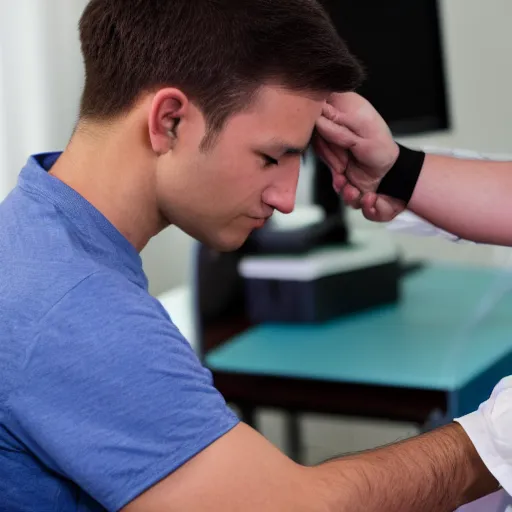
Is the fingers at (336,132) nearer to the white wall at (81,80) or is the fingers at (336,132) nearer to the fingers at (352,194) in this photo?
the fingers at (352,194)

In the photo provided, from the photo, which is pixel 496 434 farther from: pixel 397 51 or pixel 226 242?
pixel 397 51

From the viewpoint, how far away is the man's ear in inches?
40.8

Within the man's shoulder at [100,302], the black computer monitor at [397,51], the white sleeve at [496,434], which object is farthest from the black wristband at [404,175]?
the black computer monitor at [397,51]

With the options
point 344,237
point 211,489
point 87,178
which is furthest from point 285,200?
Result: point 344,237

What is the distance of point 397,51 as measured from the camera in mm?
2229

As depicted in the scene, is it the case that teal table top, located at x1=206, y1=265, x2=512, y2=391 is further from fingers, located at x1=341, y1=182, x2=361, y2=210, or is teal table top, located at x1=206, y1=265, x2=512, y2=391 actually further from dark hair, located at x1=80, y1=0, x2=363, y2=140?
dark hair, located at x1=80, y1=0, x2=363, y2=140

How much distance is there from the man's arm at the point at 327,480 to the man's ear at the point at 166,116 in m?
0.33

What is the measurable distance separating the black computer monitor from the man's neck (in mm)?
1211

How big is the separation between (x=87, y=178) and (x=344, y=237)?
1.30 metres

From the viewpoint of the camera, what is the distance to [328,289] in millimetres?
2123

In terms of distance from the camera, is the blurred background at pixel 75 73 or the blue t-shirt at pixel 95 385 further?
the blurred background at pixel 75 73

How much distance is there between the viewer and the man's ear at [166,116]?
3.40 feet

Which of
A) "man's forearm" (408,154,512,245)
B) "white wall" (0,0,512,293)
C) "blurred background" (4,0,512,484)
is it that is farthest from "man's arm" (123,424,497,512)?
"white wall" (0,0,512,293)

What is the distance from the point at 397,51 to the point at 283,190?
117cm
